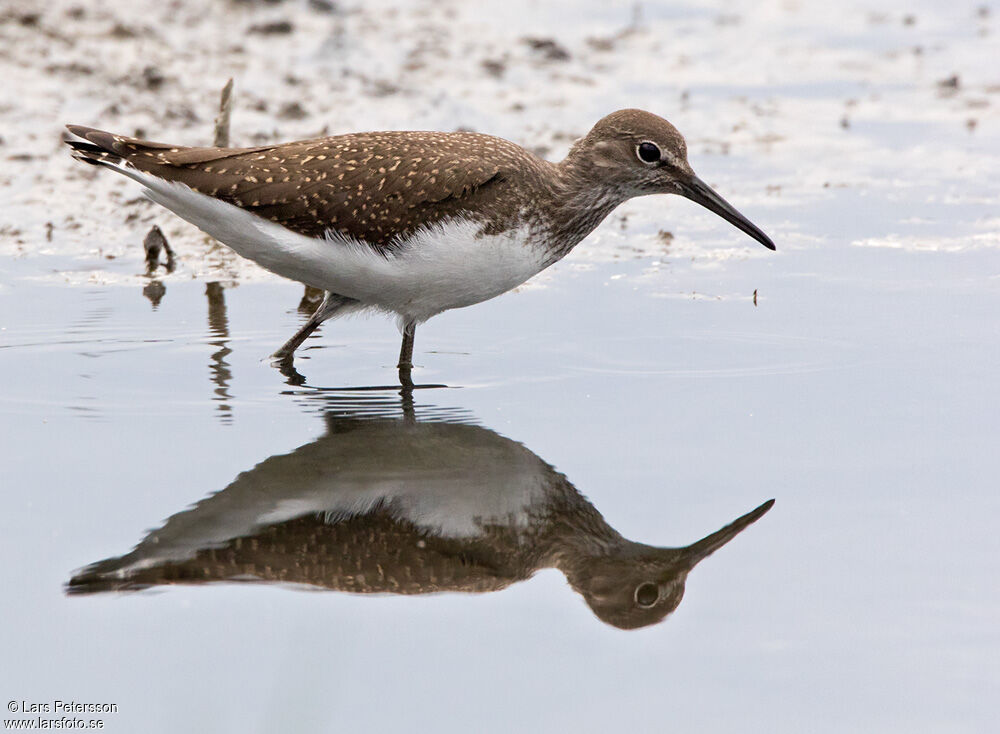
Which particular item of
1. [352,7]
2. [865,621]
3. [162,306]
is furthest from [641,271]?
[352,7]

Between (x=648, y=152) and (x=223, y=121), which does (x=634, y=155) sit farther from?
(x=223, y=121)

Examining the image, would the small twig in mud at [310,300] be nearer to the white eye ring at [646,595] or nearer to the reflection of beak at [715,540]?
the reflection of beak at [715,540]

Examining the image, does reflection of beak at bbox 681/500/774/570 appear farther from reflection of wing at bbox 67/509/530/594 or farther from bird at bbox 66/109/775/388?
bird at bbox 66/109/775/388

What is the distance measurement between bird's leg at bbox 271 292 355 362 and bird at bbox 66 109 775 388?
0.8 inches

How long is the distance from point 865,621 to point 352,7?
13607 mm

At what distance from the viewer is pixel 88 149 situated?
8.85 meters

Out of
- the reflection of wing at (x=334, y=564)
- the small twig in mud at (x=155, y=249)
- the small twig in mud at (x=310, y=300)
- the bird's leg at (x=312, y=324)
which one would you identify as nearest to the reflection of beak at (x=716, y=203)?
the bird's leg at (x=312, y=324)

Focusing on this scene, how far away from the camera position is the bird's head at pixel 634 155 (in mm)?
9273

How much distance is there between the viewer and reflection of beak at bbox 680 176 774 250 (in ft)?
31.1

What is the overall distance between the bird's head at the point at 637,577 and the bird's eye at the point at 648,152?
3.46 metres

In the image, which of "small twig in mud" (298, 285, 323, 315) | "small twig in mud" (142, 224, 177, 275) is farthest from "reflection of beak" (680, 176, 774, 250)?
"small twig in mud" (142, 224, 177, 275)

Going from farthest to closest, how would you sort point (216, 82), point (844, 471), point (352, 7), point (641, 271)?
point (352, 7) → point (216, 82) → point (641, 271) → point (844, 471)

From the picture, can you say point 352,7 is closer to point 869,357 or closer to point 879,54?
point 879,54

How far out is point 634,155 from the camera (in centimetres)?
933
